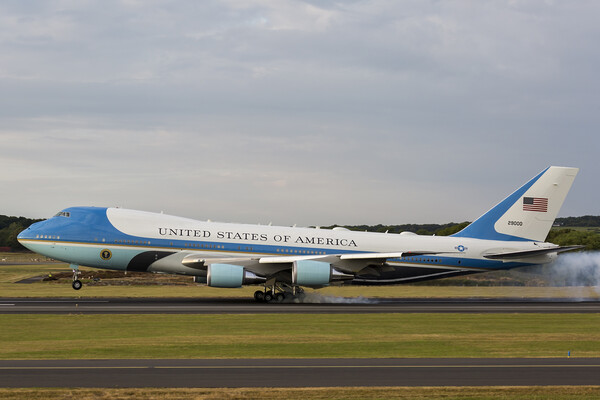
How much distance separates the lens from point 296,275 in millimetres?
43938

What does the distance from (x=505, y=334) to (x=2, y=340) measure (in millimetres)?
18713

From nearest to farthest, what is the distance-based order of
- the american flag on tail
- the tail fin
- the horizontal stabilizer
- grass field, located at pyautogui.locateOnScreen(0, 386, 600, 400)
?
1. grass field, located at pyautogui.locateOnScreen(0, 386, 600, 400)
2. the horizontal stabilizer
3. the tail fin
4. the american flag on tail

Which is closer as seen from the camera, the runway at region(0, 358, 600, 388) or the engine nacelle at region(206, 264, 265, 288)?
the runway at region(0, 358, 600, 388)

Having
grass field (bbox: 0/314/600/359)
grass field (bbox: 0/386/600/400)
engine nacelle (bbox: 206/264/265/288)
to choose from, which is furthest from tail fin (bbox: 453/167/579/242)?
grass field (bbox: 0/386/600/400)

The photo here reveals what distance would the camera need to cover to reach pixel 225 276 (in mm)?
43219

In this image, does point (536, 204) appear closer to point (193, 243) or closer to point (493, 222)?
point (493, 222)

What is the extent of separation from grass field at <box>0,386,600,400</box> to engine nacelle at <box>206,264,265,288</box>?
2648 cm

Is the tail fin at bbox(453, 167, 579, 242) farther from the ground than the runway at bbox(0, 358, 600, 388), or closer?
farther from the ground

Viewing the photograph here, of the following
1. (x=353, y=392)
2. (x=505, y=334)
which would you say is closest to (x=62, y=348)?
(x=353, y=392)

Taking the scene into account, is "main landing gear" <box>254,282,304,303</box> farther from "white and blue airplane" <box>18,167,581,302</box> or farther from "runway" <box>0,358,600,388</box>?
"runway" <box>0,358,600,388</box>

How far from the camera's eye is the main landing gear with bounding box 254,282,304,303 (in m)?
45.7

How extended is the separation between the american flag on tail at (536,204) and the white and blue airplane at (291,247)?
0.07 meters

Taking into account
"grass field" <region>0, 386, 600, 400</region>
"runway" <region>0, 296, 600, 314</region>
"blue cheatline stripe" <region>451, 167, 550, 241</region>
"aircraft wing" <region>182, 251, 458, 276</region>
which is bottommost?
"grass field" <region>0, 386, 600, 400</region>

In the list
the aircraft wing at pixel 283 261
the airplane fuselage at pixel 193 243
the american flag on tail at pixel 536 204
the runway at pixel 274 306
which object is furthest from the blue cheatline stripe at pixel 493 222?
the aircraft wing at pixel 283 261
